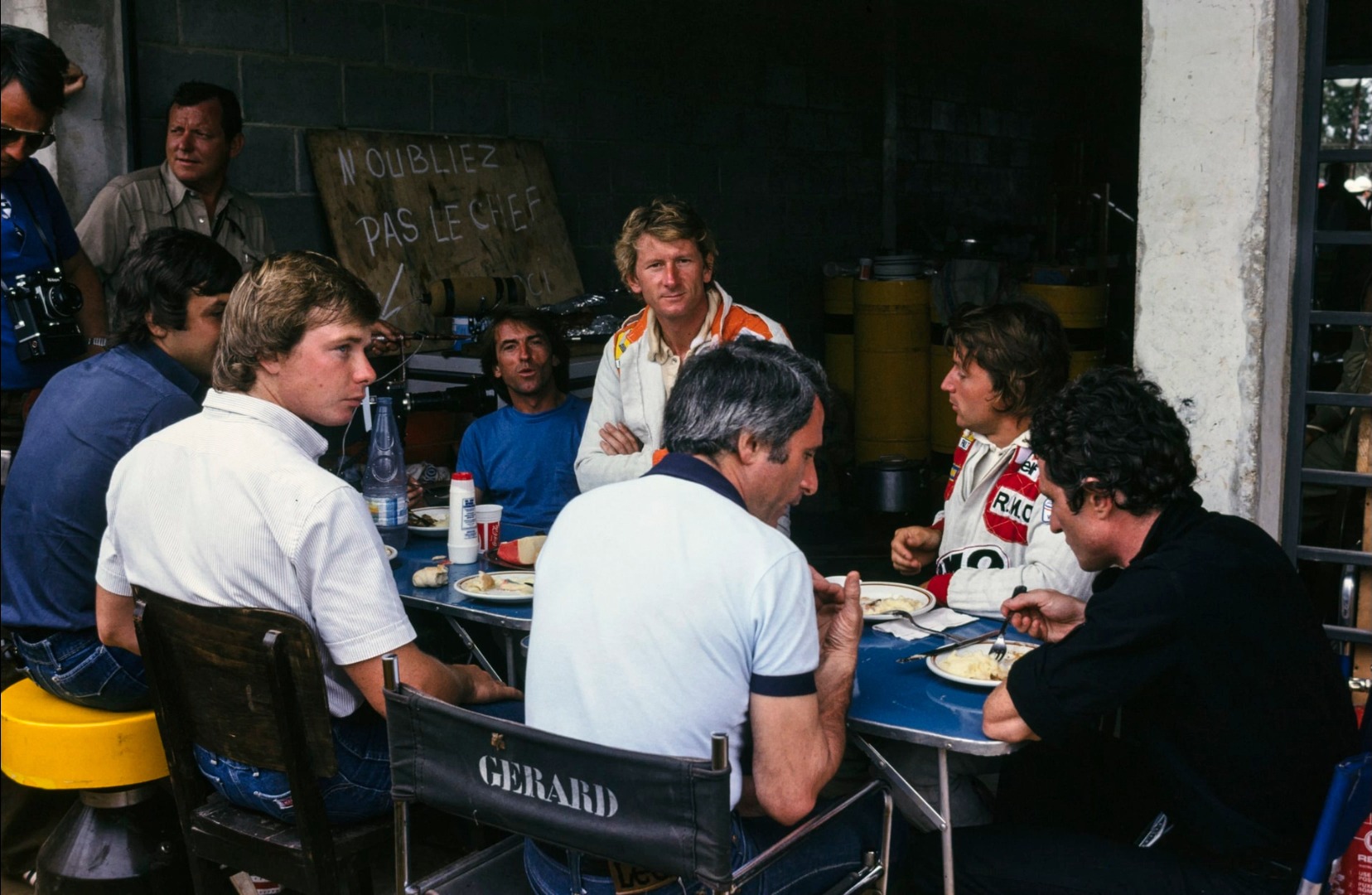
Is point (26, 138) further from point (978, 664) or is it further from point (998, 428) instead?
point (978, 664)

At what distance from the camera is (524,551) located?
3230mm

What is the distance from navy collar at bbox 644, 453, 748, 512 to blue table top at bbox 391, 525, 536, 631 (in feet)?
2.19

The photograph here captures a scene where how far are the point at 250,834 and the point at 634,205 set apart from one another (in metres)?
4.94

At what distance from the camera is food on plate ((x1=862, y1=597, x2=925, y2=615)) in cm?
283

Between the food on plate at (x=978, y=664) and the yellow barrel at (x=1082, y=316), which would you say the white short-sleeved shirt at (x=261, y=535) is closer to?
the food on plate at (x=978, y=664)

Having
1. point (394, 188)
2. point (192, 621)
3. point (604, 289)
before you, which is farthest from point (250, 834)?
point (604, 289)

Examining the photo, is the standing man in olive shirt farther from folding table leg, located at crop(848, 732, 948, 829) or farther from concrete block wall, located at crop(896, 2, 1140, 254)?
concrete block wall, located at crop(896, 2, 1140, 254)

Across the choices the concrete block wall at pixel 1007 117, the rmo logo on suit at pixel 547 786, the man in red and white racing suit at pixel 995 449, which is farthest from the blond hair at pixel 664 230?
the concrete block wall at pixel 1007 117

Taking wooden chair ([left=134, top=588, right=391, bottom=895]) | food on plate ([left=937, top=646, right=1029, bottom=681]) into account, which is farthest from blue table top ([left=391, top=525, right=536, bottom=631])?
food on plate ([left=937, top=646, right=1029, bottom=681])

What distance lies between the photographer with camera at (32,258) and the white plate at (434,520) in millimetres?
1074

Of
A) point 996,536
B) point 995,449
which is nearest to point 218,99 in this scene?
point 995,449

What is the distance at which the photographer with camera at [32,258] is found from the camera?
3525mm

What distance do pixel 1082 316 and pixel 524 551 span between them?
5.32 meters

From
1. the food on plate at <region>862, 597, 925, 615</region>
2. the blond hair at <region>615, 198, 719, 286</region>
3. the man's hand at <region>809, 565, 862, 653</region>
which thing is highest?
the blond hair at <region>615, 198, 719, 286</region>
